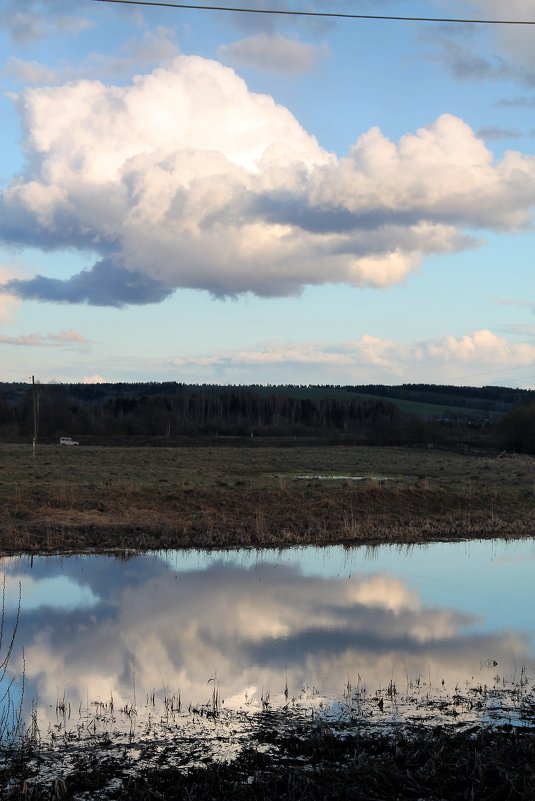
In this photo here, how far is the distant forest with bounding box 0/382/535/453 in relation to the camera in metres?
81.8

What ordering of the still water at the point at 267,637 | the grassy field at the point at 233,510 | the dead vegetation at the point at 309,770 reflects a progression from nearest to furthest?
the dead vegetation at the point at 309,770 → the still water at the point at 267,637 → the grassy field at the point at 233,510

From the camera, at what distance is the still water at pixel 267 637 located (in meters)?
9.04

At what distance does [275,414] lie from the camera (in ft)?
466

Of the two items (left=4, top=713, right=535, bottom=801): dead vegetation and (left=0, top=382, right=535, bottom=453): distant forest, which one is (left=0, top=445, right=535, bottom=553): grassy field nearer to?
(left=4, top=713, right=535, bottom=801): dead vegetation

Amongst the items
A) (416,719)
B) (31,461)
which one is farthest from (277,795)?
(31,461)

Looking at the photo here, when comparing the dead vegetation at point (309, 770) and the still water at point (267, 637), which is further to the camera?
the still water at point (267, 637)

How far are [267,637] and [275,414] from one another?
130m

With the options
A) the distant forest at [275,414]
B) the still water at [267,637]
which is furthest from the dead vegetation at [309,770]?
the distant forest at [275,414]

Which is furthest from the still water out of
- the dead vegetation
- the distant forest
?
the distant forest

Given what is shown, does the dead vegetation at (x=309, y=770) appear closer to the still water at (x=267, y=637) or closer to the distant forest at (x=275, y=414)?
the still water at (x=267, y=637)

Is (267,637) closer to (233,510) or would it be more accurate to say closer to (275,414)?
(233,510)

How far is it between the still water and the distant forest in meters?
44.3

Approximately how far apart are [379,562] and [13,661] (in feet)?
35.3

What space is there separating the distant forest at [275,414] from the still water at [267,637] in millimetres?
44260
